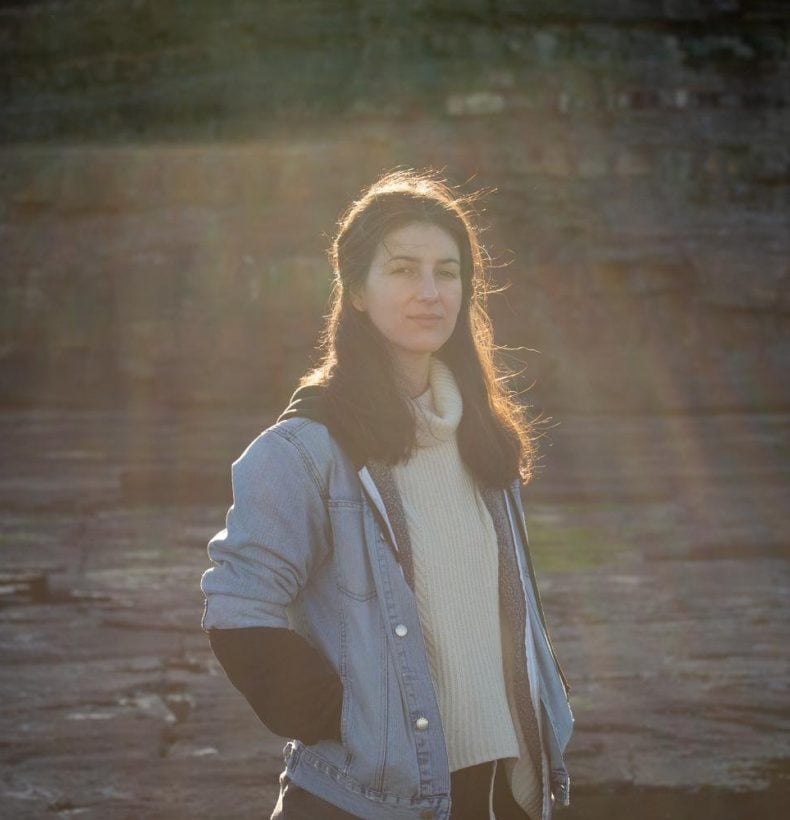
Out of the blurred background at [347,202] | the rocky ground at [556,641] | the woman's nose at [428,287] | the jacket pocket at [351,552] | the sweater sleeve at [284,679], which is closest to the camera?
the sweater sleeve at [284,679]

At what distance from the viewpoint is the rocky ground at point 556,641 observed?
5.21 meters

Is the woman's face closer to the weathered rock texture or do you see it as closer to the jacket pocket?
the jacket pocket

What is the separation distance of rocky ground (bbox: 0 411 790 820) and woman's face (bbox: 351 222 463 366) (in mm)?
2616

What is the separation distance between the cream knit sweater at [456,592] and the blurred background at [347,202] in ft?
27.8

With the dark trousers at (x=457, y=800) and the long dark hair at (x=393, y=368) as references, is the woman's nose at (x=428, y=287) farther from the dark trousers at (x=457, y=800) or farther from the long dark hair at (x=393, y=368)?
the dark trousers at (x=457, y=800)

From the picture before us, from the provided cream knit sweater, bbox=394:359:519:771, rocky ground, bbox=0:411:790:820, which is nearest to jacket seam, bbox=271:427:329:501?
cream knit sweater, bbox=394:359:519:771

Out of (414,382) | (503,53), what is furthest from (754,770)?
(503,53)

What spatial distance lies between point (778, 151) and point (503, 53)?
19.6 feet

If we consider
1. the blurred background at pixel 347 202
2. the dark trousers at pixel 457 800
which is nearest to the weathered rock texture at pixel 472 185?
the blurred background at pixel 347 202

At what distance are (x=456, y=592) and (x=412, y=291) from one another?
0.65 meters

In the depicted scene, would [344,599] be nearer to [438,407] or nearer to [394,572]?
[394,572]

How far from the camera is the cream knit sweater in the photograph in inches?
108

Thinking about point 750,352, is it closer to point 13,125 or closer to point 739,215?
point 739,215

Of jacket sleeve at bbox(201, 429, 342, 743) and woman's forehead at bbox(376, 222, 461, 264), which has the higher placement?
woman's forehead at bbox(376, 222, 461, 264)
